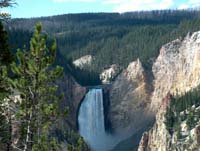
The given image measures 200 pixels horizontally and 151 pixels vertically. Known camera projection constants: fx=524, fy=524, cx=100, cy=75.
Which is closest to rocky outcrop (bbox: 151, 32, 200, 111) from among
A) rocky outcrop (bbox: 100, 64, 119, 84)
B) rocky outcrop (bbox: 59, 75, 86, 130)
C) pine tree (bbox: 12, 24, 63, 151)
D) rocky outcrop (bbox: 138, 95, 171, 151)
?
rocky outcrop (bbox: 138, 95, 171, 151)

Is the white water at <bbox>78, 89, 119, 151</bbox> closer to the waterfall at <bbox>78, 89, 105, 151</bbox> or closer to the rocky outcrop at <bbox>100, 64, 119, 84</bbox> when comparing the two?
the waterfall at <bbox>78, 89, 105, 151</bbox>

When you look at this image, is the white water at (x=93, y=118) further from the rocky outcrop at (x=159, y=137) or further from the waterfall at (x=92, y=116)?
the rocky outcrop at (x=159, y=137)

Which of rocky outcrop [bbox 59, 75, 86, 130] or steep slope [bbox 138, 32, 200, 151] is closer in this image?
steep slope [bbox 138, 32, 200, 151]

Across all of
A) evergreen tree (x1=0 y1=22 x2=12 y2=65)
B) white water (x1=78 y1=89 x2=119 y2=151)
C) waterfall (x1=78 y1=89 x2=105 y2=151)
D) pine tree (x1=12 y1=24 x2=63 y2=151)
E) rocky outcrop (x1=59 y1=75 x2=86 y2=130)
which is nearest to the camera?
evergreen tree (x1=0 y1=22 x2=12 y2=65)

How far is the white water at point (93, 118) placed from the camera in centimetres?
12612

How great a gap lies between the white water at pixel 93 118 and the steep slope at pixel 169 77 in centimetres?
1336

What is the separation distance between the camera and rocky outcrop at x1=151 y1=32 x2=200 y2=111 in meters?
116

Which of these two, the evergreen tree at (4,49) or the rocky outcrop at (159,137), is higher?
the evergreen tree at (4,49)

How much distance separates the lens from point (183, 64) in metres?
122

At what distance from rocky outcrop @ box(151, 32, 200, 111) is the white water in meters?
13.5

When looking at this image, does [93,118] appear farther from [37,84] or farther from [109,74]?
[37,84]

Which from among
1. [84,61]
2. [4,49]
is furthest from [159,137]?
[84,61]

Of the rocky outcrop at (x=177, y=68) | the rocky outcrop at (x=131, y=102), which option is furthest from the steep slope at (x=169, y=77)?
the rocky outcrop at (x=131, y=102)

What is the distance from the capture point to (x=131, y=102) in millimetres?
129375
